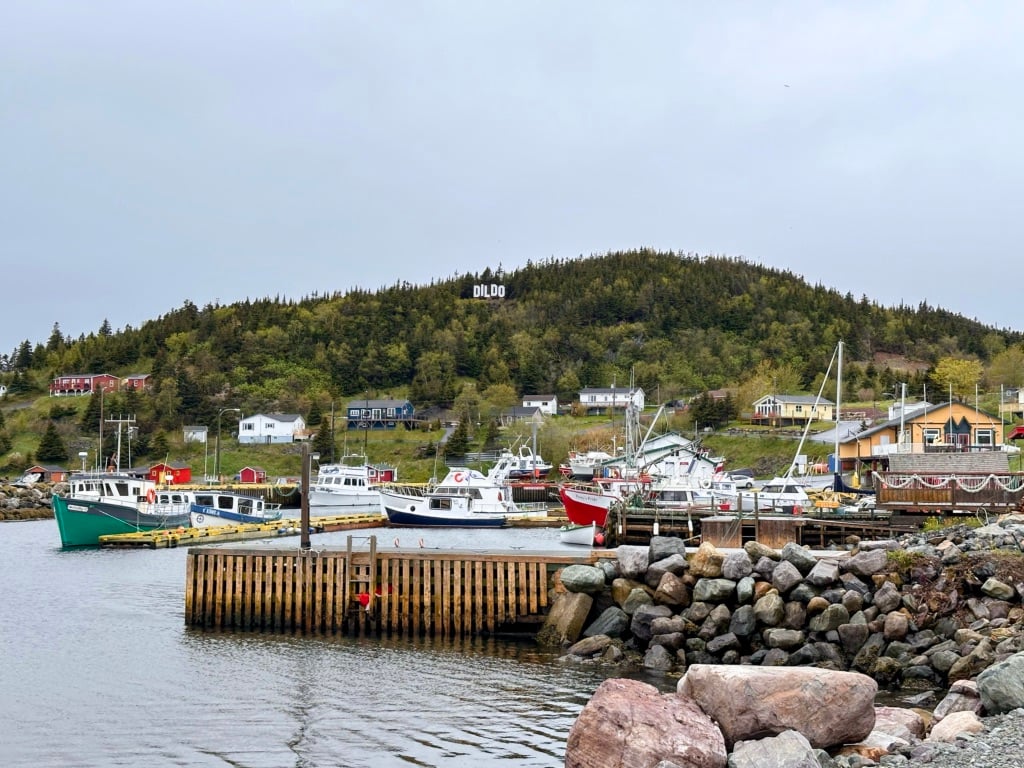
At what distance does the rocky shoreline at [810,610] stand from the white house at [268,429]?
12206cm

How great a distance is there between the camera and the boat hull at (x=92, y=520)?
5666 cm

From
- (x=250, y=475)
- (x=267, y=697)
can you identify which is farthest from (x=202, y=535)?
(x=250, y=475)

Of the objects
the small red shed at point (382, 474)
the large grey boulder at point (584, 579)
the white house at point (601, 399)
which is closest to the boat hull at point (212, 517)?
the large grey boulder at point (584, 579)

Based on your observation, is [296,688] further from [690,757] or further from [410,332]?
[410,332]

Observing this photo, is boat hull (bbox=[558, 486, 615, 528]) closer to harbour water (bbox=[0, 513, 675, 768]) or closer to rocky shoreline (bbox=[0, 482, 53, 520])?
harbour water (bbox=[0, 513, 675, 768])

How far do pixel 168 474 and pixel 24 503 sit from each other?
59.0 feet

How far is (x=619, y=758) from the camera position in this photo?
1339 cm

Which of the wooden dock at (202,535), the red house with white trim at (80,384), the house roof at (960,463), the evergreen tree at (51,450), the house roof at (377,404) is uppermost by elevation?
the red house with white trim at (80,384)

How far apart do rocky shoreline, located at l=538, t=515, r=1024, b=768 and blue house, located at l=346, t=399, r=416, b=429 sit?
414 ft

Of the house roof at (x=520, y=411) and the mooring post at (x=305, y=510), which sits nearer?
the mooring post at (x=305, y=510)

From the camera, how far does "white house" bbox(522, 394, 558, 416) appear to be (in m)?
160

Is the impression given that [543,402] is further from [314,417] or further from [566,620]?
[566,620]

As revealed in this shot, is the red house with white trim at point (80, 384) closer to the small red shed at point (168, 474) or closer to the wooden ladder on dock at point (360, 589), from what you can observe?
the small red shed at point (168, 474)

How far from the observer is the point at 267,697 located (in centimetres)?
2167
